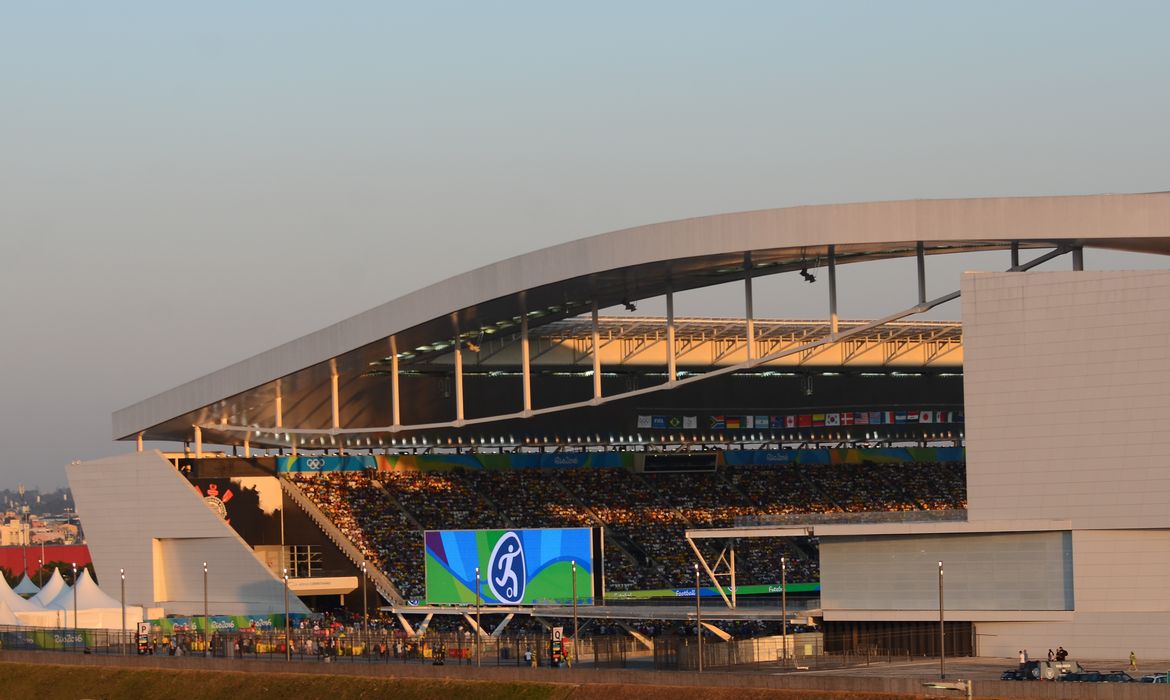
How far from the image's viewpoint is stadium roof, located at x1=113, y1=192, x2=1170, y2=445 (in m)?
54.0

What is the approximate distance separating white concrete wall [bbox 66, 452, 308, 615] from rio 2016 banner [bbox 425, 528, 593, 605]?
9473mm

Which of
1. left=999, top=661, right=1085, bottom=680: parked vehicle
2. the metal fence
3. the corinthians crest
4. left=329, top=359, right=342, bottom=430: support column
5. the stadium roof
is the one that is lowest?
the metal fence

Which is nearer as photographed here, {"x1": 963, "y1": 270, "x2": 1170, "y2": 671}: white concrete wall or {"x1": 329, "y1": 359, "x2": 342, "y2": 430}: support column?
{"x1": 963, "y1": 270, "x2": 1170, "y2": 671}: white concrete wall

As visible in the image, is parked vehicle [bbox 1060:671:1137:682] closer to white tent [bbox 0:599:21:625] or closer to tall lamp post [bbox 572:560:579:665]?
tall lamp post [bbox 572:560:579:665]

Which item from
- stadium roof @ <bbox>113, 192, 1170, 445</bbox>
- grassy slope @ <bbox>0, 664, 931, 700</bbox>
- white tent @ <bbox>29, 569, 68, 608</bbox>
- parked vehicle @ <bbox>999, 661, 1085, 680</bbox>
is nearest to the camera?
parked vehicle @ <bbox>999, 661, 1085, 680</bbox>

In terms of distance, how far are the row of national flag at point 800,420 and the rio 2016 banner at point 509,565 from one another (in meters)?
24.8

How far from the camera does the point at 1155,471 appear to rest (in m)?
52.2

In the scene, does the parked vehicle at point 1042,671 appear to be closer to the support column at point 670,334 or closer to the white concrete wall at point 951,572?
the white concrete wall at point 951,572

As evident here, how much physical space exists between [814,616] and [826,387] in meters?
33.8

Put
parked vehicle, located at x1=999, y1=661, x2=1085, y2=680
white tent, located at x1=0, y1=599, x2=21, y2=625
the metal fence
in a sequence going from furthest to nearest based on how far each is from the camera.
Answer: white tent, located at x1=0, y1=599, x2=21, y2=625 < the metal fence < parked vehicle, located at x1=999, y1=661, x2=1085, y2=680

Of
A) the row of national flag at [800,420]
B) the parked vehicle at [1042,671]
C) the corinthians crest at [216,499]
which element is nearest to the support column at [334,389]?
the corinthians crest at [216,499]

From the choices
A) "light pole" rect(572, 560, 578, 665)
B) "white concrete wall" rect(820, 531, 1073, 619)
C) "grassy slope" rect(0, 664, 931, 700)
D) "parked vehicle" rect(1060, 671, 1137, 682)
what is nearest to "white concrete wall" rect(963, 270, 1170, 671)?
"white concrete wall" rect(820, 531, 1073, 619)

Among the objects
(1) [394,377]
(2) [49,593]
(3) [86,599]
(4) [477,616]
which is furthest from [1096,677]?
(2) [49,593]

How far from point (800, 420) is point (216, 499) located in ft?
107
